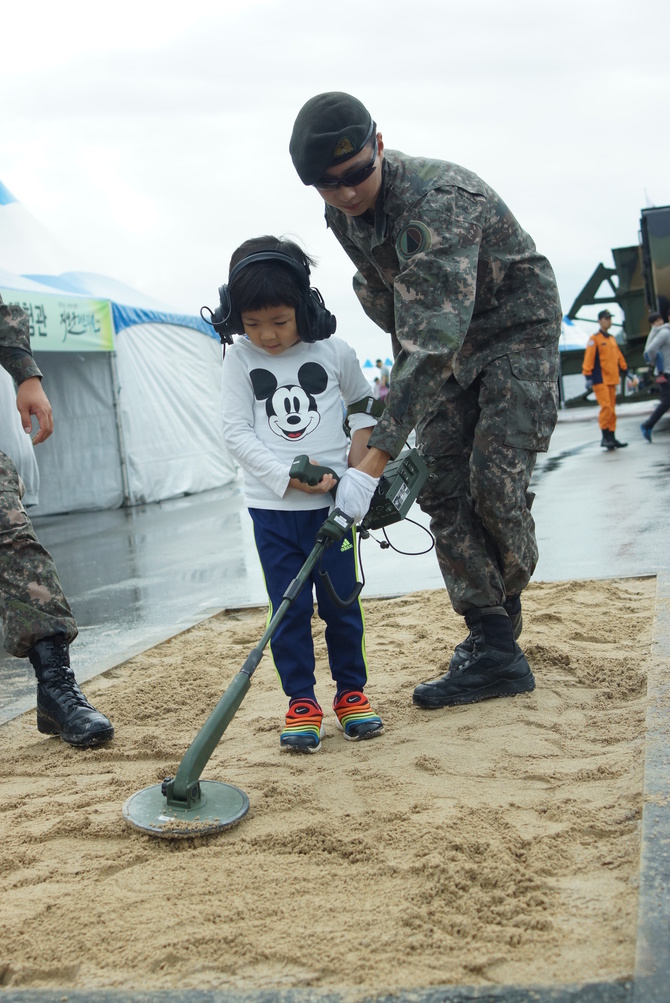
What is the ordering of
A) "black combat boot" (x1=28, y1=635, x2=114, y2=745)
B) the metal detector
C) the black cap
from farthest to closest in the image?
"black combat boot" (x1=28, y1=635, x2=114, y2=745), the black cap, the metal detector

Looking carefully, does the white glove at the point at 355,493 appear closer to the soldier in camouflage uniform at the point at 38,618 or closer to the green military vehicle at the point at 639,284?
the soldier in camouflage uniform at the point at 38,618

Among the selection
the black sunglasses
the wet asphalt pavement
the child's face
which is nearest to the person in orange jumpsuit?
the wet asphalt pavement

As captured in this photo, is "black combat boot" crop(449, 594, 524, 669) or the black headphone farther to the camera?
"black combat boot" crop(449, 594, 524, 669)

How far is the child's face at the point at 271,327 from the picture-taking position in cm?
271

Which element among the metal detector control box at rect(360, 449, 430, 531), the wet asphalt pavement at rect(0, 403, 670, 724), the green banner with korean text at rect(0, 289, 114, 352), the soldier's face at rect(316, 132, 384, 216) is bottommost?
the wet asphalt pavement at rect(0, 403, 670, 724)

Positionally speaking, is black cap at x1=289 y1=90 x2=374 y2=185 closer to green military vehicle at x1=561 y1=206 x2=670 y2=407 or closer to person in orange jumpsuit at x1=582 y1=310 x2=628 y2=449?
person in orange jumpsuit at x1=582 y1=310 x2=628 y2=449

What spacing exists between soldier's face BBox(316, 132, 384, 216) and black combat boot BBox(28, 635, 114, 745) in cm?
154

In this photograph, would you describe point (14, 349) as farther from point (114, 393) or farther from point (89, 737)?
point (114, 393)

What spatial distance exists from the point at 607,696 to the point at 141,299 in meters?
11.0

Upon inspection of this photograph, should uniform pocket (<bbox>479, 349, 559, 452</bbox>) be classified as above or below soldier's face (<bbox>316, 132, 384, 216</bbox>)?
below

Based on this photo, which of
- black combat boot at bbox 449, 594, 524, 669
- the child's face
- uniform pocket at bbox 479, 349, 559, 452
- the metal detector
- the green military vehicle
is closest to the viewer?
the metal detector

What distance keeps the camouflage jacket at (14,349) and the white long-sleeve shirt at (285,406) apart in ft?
2.58

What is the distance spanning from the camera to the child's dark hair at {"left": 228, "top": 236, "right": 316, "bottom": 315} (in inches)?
105

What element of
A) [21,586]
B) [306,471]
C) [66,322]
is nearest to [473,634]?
[306,471]
